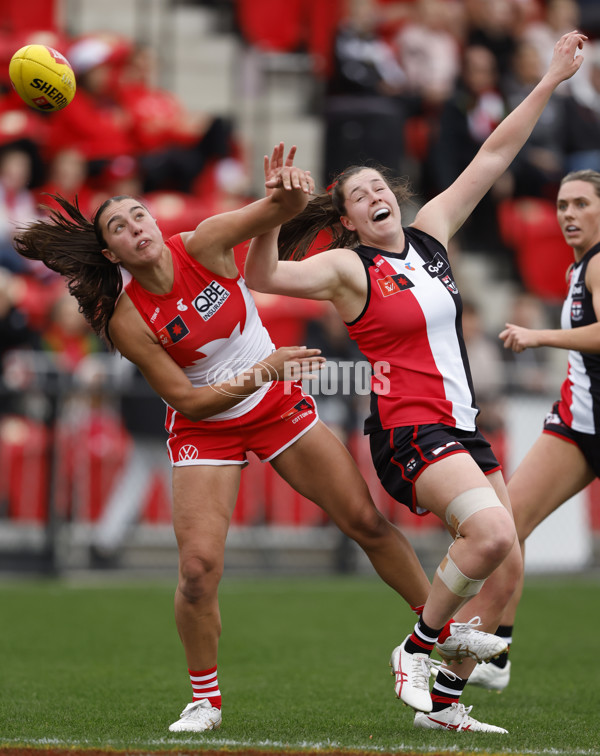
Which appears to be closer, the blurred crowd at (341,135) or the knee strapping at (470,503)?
the knee strapping at (470,503)

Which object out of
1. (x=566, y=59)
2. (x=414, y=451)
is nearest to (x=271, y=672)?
(x=414, y=451)

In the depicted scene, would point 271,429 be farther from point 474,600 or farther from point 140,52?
point 140,52

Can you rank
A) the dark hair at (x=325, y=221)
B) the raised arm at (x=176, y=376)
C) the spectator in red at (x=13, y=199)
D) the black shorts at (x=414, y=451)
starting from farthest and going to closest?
the spectator in red at (x=13, y=199) → the dark hair at (x=325, y=221) → the raised arm at (x=176, y=376) → the black shorts at (x=414, y=451)

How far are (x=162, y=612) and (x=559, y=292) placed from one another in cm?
747

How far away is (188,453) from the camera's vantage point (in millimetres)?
4926

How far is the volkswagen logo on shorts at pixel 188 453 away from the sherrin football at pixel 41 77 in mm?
1771

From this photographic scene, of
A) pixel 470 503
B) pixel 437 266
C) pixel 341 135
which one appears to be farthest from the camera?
pixel 341 135

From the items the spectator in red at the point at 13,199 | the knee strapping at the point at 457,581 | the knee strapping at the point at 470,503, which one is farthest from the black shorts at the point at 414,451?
the spectator in red at the point at 13,199

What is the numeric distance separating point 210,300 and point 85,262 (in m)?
0.57

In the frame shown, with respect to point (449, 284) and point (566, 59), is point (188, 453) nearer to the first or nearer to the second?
point (449, 284)

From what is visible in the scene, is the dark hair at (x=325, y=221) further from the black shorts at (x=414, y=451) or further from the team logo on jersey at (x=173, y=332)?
the black shorts at (x=414, y=451)

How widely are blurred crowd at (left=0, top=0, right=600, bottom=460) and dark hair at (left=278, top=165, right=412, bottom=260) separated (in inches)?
217

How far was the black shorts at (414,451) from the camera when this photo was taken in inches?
182

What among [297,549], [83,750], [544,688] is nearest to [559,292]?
[297,549]
